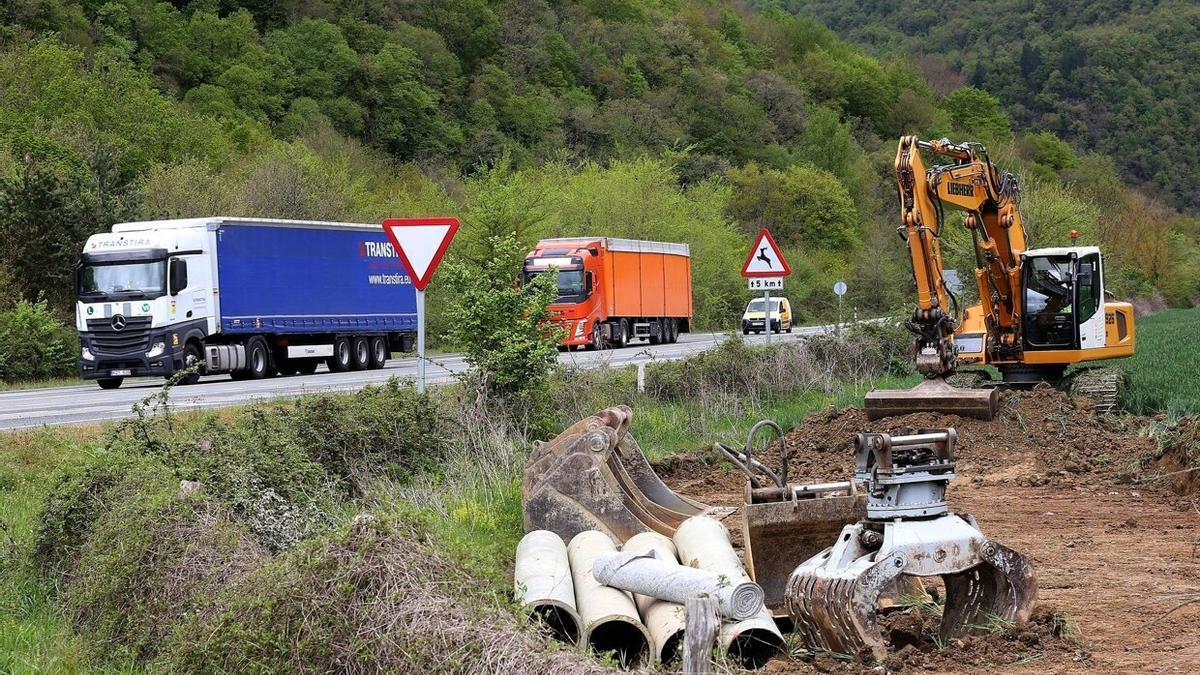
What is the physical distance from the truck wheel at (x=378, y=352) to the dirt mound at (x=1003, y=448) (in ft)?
58.6

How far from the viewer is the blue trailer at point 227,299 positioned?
1096 inches

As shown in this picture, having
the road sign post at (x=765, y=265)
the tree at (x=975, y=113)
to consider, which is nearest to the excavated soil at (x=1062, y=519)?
A: the road sign post at (x=765, y=265)

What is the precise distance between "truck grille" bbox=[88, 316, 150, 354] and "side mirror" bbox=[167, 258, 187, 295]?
0.82 m

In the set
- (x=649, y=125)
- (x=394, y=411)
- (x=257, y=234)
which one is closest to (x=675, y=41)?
(x=649, y=125)

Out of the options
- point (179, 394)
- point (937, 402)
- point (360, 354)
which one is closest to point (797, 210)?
point (360, 354)

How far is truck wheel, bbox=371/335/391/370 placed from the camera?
33.9 meters

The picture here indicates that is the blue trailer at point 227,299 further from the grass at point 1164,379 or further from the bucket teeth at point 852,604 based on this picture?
Result: the bucket teeth at point 852,604

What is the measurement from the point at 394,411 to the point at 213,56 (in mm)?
73204

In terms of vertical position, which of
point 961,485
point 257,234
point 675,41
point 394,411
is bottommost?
point 961,485

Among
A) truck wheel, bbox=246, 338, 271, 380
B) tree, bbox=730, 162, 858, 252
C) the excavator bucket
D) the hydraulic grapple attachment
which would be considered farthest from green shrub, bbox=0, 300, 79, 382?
tree, bbox=730, 162, 858, 252

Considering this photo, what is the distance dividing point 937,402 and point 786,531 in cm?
919

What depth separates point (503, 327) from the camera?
48.6ft

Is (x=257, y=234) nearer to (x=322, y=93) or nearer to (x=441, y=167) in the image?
(x=441, y=167)

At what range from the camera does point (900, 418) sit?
1709cm
